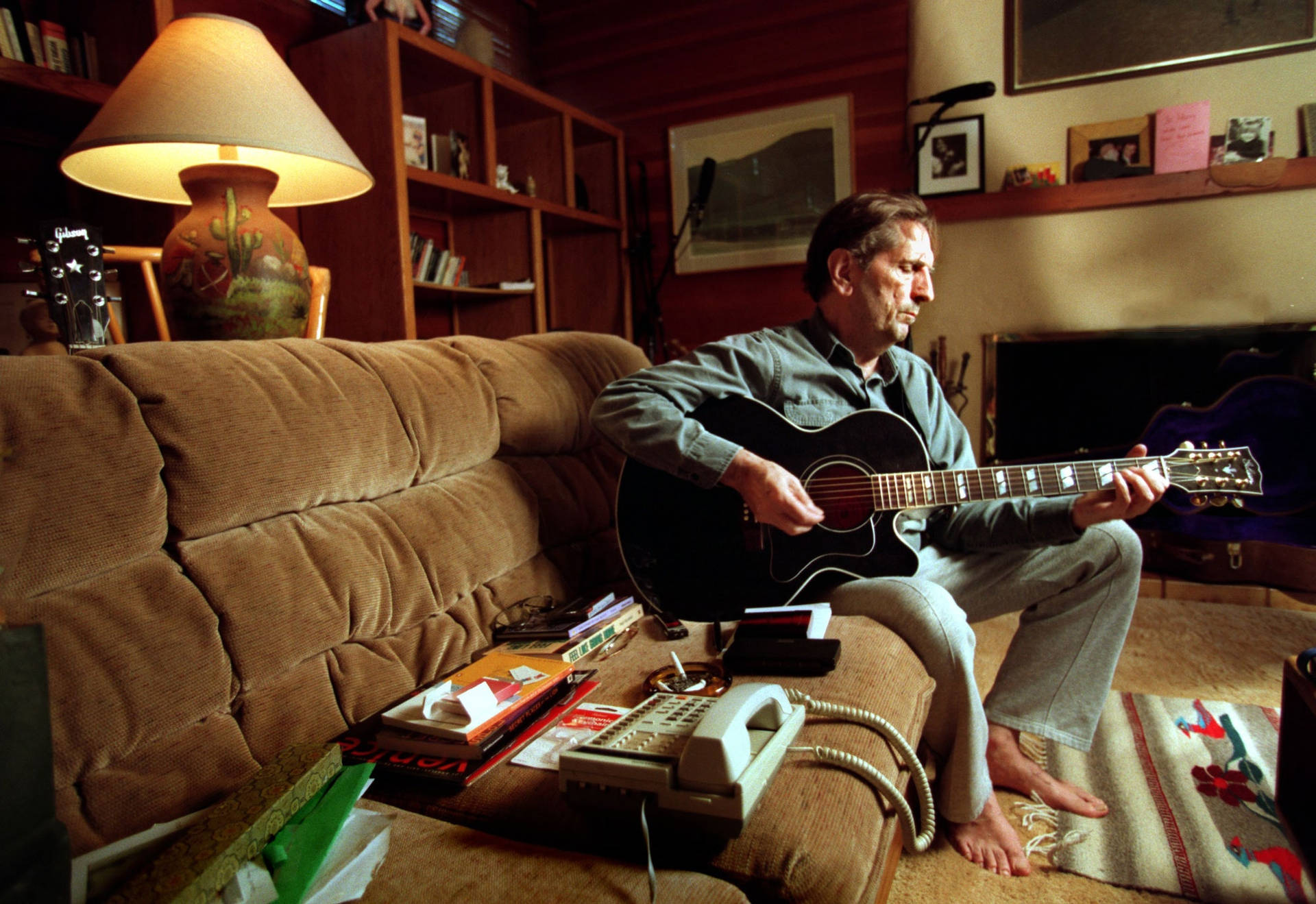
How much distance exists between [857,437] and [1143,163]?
2.08 metres

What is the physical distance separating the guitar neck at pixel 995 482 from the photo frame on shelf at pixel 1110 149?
1702 mm

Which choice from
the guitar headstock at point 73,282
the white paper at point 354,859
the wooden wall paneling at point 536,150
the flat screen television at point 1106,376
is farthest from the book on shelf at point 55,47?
the flat screen television at point 1106,376

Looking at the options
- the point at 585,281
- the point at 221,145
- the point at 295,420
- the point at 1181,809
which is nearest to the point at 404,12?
the point at 585,281

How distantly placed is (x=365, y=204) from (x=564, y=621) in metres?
1.82

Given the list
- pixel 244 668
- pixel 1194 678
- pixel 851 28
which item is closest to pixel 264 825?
pixel 244 668

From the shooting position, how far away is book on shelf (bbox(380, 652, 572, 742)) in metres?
0.82

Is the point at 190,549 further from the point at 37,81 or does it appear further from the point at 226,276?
the point at 37,81

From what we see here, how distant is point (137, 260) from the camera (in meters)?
1.44

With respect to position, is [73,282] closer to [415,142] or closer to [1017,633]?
[415,142]

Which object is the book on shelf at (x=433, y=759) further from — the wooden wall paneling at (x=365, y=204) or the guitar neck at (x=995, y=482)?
the wooden wall paneling at (x=365, y=204)

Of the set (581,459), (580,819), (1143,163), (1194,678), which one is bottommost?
(1194,678)

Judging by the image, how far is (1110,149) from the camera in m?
2.60

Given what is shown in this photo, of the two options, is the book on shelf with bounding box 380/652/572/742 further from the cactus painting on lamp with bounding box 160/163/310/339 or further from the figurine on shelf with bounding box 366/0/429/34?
the figurine on shelf with bounding box 366/0/429/34

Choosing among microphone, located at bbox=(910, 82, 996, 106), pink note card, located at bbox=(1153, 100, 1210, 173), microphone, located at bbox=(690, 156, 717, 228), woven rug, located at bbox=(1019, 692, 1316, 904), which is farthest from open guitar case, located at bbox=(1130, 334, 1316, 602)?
microphone, located at bbox=(690, 156, 717, 228)
